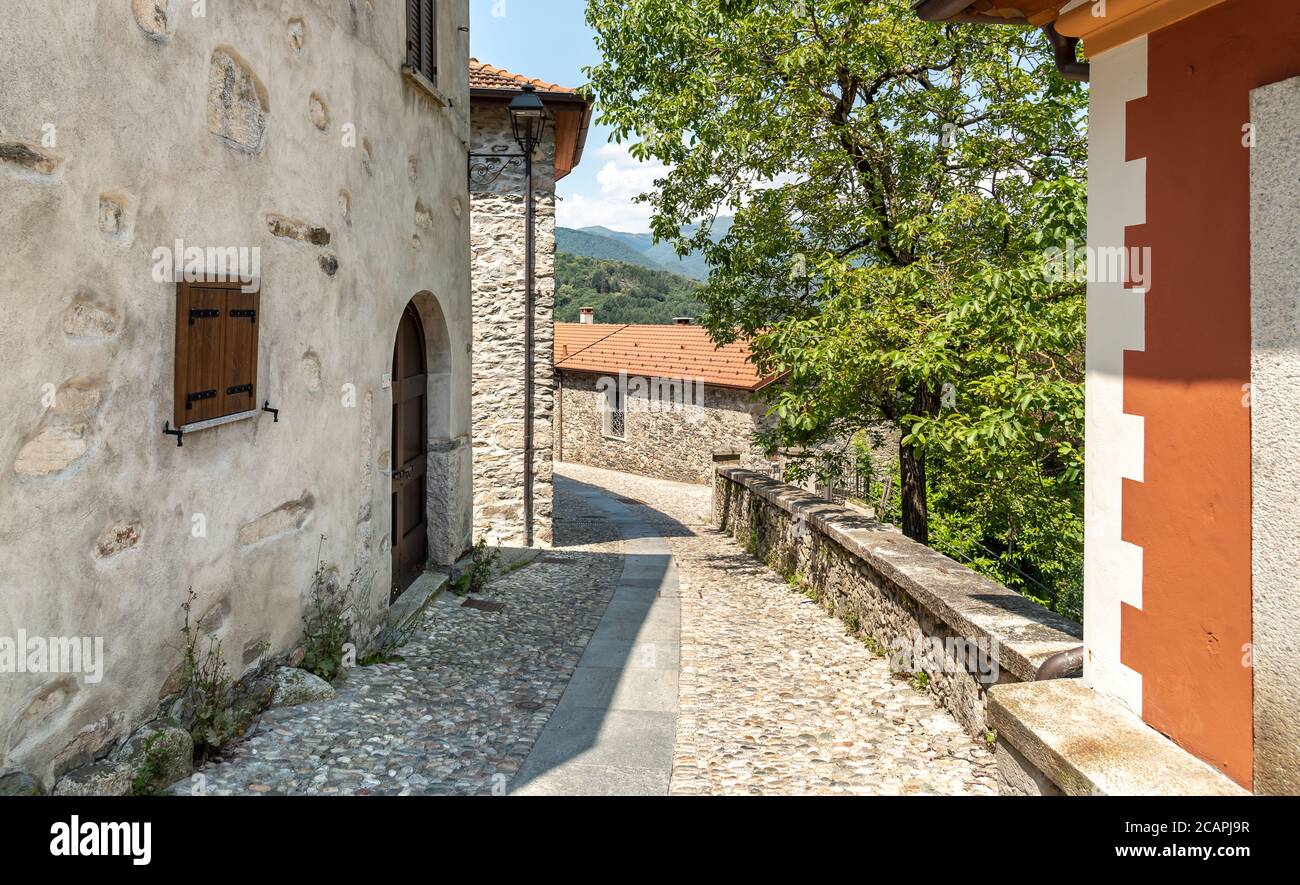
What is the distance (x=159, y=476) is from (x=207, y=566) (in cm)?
52

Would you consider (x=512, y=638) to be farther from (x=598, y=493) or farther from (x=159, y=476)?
(x=598, y=493)

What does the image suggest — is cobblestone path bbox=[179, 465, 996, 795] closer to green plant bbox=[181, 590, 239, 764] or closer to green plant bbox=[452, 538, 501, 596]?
green plant bbox=[181, 590, 239, 764]

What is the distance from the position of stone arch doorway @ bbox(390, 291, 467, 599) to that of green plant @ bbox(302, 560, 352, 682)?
1.63 meters

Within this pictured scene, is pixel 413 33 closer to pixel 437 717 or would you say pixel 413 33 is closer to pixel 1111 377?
pixel 437 717

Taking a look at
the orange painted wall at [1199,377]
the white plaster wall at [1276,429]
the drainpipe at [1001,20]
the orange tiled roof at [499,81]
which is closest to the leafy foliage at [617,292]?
the orange tiled roof at [499,81]

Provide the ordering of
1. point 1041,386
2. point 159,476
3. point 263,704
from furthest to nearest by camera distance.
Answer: point 1041,386 → point 263,704 → point 159,476

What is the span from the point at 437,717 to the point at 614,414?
21.2m

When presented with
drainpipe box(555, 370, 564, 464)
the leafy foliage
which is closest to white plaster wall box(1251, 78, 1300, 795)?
drainpipe box(555, 370, 564, 464)

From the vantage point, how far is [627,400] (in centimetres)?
2466

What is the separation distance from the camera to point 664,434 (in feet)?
77.0

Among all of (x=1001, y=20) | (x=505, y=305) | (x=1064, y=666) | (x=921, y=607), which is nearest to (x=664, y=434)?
(x=505, y=305)

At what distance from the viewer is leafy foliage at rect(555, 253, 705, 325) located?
4997 cm

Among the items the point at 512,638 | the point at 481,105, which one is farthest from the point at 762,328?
the point at 512,638

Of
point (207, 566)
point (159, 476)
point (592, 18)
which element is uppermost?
point (592, 18)
